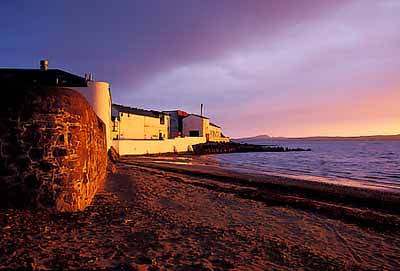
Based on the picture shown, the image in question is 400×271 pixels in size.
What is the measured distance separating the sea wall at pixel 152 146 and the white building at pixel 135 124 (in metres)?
5.03

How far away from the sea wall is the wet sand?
966 inches

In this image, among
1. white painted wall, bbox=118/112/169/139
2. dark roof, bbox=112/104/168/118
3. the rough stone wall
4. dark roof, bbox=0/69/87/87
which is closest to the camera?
the rough stone wall

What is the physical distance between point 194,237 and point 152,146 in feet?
115

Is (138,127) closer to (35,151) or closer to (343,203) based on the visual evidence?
(343,203)

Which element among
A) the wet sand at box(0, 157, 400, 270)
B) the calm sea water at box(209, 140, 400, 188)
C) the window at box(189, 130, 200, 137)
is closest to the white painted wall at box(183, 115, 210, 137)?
the window at box(189, 130, 200, 137)

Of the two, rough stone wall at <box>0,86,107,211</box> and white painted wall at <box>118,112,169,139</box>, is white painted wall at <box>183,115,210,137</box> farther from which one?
rough stone wall at <box>0,86,107,211</box>

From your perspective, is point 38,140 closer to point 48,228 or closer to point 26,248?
point 48,228

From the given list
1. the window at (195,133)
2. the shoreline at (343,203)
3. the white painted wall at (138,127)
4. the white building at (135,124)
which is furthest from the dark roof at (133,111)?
the shoreline at (343,203)

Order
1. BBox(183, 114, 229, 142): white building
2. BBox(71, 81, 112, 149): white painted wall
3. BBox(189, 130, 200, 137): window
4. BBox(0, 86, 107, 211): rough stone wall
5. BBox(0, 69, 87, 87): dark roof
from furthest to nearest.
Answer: BBox(189, 130, 200, 137): window → BBox(183, 114, 229, 142): white building → BBox(71, 81, 112, 149): white painted wall → BBox(0, 69, 87, 87): dark roof → BBox(0, 86, 107, 211): rough stone wall

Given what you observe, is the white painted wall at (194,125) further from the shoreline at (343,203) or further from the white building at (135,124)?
the shoreline at (343,203)

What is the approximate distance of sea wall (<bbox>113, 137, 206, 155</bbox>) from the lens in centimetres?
3456

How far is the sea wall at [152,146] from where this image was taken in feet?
113

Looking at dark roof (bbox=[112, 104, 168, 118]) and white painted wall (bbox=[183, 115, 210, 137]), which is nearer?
dark roof (bbox=[112, 104, 168, 118])

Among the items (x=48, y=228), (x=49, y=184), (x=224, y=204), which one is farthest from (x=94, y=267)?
(x=224, y=204)
